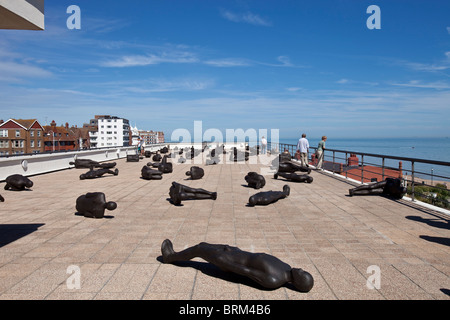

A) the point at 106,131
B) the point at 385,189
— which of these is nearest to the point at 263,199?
the point at 385,189

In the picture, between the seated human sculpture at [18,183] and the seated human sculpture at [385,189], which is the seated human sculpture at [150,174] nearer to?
the seated human sculpture at [18,183]

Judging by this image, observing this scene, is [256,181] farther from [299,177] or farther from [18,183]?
[18,183]

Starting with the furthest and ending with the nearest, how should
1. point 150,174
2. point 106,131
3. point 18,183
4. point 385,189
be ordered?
point 106,131, point 150,174, point 18,183, point 385,189

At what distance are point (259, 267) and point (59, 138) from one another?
121 meters

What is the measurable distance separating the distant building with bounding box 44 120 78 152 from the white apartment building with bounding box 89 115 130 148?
66.3 ft

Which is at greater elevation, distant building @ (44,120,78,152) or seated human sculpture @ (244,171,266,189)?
distant building @ (44,120,78,152)

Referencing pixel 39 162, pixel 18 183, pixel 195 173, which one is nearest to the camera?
pixel 18 183

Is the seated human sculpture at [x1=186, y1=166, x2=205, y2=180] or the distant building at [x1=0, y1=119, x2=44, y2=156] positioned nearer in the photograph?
the seated human sculpture at [x1=186, y1=166, x2=205, y2=180]

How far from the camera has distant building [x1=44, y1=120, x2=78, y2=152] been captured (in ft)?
331

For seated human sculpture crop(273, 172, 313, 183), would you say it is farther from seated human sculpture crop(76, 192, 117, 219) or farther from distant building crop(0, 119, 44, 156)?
distant building crop(0, 119, 44, 156)

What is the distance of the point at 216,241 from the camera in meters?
5.31

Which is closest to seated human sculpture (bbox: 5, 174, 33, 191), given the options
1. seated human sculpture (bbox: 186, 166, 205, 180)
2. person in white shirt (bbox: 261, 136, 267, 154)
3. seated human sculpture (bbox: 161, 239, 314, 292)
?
seated human sculpture (bbox: 186, 166, 205, 180)

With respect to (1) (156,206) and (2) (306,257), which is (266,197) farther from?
(2) (306,257)
